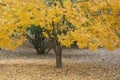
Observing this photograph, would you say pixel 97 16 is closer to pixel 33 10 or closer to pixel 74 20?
pixel 74 20

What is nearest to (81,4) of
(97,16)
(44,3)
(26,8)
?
(97,16)

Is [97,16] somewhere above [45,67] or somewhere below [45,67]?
above

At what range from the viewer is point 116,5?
12.0 metres

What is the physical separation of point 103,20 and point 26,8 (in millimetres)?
3265

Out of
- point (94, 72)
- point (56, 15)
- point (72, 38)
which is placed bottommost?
point (94, 72)

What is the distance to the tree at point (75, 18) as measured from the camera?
11.8 meters

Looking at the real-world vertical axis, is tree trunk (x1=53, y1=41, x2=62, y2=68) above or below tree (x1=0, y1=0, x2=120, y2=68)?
below

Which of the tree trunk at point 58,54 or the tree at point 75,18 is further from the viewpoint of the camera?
the tree trunk at point 58,54

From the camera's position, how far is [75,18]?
11.8 meters

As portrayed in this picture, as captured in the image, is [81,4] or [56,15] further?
[81,4]

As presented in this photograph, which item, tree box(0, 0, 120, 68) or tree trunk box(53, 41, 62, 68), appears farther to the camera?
tree trunk box(53, 41, 62, 68)

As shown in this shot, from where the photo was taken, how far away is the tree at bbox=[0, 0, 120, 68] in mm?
11820

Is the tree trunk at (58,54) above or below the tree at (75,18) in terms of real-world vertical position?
below

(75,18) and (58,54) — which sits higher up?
(75,18)
